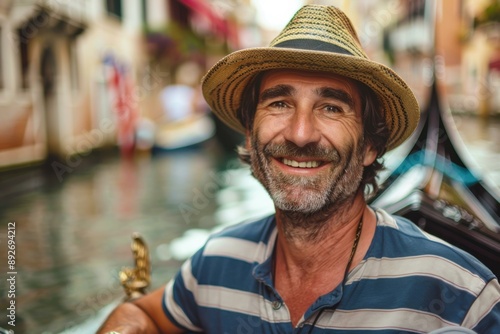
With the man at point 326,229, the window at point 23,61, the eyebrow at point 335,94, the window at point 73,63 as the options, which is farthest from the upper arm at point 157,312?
the window at point 73,63

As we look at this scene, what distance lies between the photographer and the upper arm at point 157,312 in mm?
1149

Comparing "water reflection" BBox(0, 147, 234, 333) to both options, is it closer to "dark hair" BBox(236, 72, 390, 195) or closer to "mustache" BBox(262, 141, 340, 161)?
"dark hair" BBox(236, 72, 390, 195)

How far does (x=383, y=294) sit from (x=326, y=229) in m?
0.15

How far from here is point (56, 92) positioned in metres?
7.29

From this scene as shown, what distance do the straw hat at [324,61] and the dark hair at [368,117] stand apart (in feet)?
0.05

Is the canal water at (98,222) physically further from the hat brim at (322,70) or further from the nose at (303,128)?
the nose at (303,128)

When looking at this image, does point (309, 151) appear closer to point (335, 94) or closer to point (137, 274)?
point (335, 94)

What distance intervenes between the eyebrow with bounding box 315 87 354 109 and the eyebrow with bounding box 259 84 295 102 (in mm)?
47

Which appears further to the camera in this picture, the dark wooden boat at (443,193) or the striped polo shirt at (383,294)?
the dark wooden boat at (443,193)

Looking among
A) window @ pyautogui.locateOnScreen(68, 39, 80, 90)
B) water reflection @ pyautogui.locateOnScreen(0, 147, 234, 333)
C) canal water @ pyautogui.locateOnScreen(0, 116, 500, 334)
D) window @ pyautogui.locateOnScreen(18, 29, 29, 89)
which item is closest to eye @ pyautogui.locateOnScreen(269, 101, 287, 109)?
canal water @ pyautogui.locateOnScreen(0, 116, 500, 334)

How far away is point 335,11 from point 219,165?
25.7 ft

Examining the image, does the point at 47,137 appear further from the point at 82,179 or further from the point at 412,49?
the point at 412,49

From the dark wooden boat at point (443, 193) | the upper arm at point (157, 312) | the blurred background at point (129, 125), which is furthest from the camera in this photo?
the blurred background at point (129, 125)

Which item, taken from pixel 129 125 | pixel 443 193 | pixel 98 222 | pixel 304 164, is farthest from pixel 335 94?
pixel 129 125
